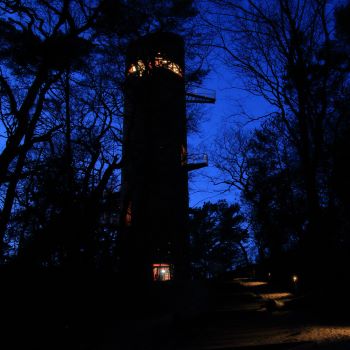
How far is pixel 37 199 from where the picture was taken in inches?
468

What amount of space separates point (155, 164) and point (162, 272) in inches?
342

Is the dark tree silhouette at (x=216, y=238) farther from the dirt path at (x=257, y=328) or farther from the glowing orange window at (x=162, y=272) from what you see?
the dirt path at (x=257, y=328)

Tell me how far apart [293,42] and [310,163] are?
184 inches

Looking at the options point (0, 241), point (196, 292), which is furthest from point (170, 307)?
point (0, 241)

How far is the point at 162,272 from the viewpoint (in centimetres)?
1920

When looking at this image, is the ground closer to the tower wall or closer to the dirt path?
the dirt path

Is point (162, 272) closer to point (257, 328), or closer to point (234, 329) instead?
point (234, 329)

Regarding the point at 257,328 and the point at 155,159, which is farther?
the point at 155,159

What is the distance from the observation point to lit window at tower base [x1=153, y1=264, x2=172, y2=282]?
1902 cm

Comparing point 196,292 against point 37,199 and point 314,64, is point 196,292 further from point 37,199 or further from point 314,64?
point 314,64

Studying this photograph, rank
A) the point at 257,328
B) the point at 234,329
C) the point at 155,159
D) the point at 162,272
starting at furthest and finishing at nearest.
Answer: the point at 162,272 < the point at 155,159 < the point at 234,329 < the point at 257,328

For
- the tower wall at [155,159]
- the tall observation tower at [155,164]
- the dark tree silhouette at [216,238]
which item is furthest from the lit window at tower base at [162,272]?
the dark tree silhouette at [216,238]

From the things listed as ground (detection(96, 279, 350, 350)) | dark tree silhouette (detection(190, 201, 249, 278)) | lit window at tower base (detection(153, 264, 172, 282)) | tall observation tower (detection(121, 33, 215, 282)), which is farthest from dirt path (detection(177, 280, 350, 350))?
dark tree silhouette (detection(190, 201, 249, 278))

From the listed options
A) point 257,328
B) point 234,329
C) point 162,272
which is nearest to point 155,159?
point 162,272
